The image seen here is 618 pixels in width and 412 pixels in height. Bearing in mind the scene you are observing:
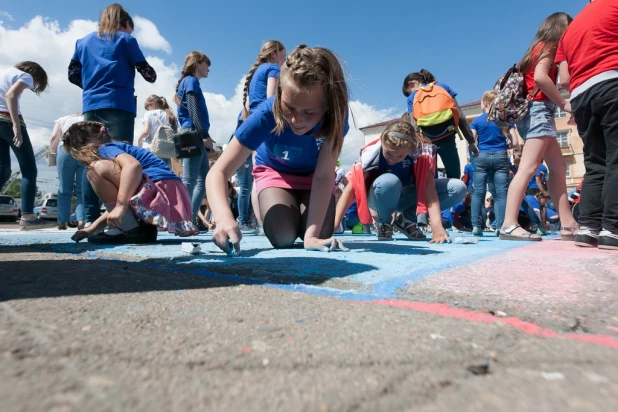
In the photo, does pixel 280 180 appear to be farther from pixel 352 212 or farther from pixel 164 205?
pixel 352 212

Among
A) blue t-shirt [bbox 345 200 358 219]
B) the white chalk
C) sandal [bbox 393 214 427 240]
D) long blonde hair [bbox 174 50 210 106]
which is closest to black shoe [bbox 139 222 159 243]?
the white chalk

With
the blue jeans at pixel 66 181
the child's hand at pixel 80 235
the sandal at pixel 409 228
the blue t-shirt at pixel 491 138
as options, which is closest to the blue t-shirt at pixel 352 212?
the blue t-shirt at pixel 491 138

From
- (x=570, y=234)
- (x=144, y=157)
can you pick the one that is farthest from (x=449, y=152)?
(x=144, y=157)

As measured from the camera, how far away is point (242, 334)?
67 centimetres

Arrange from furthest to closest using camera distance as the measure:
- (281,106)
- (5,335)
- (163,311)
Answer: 1. (281,106)
2. (163,311)
3. (5,335)

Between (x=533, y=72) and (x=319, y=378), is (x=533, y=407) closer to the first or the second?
(x=319, y=378)

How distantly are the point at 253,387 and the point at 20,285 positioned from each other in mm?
923

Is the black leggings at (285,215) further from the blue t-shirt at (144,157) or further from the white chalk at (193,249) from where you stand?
the blue t-shirt at (144,157)

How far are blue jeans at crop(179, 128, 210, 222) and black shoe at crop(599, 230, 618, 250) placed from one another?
322 cm

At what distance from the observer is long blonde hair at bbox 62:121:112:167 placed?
8.42ft

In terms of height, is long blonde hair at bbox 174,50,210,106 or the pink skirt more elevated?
long blonde hair at bbox 174,50,210,106

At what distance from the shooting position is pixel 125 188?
97.3 inches

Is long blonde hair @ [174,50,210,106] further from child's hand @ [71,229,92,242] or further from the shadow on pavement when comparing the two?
the shadow on pavement

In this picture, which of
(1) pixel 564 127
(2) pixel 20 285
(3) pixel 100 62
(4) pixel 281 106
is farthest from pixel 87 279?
(1) pixel 564 127
